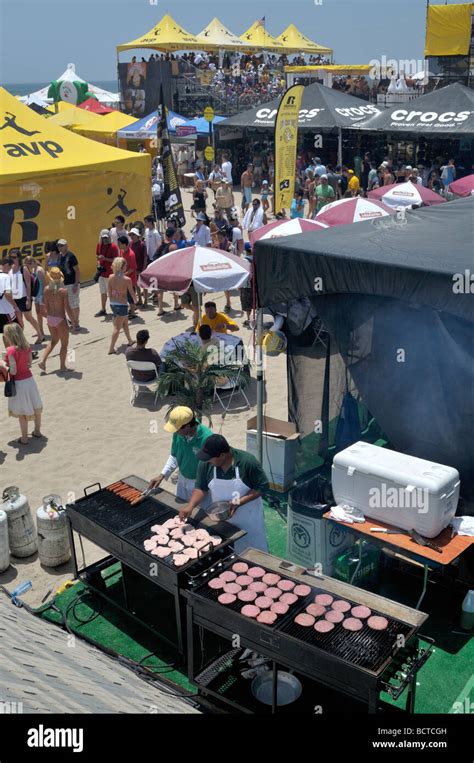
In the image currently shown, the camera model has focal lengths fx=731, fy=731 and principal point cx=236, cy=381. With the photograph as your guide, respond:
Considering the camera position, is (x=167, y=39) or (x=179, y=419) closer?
(x=179, y=419)

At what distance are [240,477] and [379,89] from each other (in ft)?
112

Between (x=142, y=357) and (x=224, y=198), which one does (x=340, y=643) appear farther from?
(x=224, y=198)

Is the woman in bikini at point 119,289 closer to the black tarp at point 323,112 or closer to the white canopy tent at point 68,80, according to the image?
the black tarp at point 323,112

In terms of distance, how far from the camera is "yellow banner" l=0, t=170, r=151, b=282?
13883mm

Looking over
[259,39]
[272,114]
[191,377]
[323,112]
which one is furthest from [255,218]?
[259,39]

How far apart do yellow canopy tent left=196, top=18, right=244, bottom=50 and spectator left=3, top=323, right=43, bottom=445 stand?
42588mm

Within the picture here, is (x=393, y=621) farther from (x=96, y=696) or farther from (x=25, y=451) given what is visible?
(x=25, y=451)

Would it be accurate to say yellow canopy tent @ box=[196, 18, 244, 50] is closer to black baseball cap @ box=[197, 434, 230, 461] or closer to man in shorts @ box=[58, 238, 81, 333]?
man in shorts @ box=[58, 238, 81, 333]

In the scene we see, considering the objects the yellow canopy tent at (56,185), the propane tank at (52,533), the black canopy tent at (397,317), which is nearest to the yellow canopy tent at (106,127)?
the yellow canopy tent at (56,185)

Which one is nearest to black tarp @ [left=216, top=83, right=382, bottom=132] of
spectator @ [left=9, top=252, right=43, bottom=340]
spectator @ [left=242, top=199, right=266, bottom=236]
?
spectator @ [left=242, top=199, right=266, bottom=236]

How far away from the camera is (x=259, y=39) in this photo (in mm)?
52344

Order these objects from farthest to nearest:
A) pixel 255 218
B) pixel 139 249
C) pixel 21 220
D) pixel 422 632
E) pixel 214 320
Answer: pixel 255 218, pixel 21 220, pixel 139 249, pixel 214 320, pixel 422 632

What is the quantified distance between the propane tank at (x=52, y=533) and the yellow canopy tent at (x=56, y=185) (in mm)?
8933

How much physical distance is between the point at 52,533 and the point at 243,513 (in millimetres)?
1804
